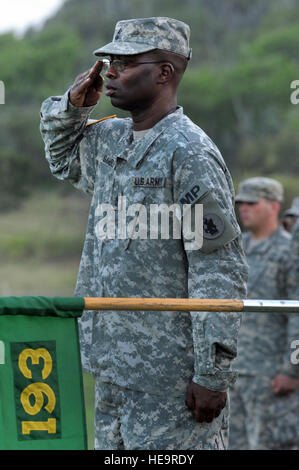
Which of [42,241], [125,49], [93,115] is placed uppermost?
[93,115]

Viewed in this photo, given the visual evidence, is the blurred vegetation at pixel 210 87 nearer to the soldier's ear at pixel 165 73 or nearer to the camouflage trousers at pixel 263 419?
the camouflage trousers at pixel 263 419

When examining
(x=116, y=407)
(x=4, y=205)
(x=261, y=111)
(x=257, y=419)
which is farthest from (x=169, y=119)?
(x=261, y=111)

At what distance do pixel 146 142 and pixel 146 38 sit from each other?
1.18ft

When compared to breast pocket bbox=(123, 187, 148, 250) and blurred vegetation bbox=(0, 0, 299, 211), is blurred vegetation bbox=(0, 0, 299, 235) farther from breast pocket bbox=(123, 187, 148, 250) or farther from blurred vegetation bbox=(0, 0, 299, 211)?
breast pocket bbox=(123, 187, 148, 250)

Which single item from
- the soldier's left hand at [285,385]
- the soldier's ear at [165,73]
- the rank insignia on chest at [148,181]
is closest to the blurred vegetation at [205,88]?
the soldier's left hand at [285,385]

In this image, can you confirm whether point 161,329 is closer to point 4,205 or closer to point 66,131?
point 66,131

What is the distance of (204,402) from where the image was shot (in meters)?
3.15

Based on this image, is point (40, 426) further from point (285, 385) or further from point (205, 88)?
point (205, 88)

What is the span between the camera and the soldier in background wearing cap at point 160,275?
10.3 feet

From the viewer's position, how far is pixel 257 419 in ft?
19.8

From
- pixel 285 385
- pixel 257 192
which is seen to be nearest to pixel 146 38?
pixel 257 192

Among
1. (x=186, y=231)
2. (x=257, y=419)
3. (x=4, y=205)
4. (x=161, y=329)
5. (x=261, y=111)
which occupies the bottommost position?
(x=257, y=419)

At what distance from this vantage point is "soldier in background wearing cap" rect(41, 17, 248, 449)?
315 cm

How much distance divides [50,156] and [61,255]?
83.0ft
